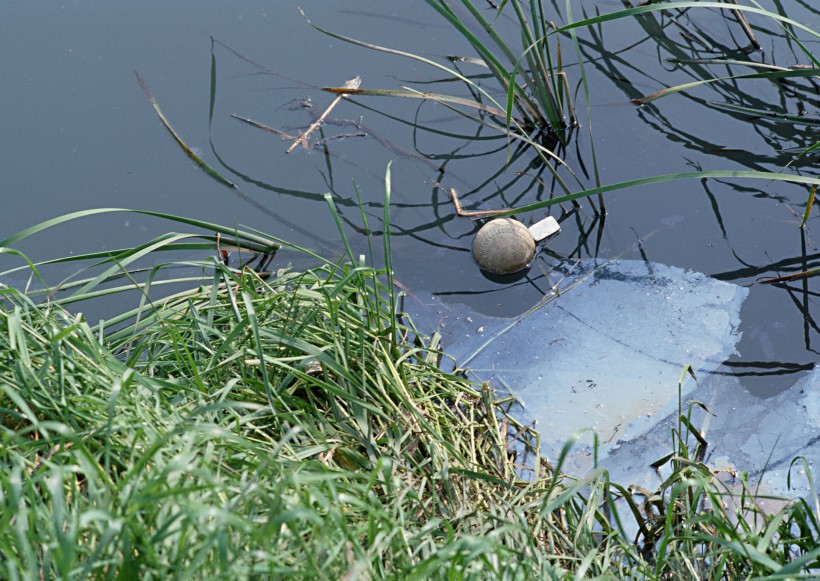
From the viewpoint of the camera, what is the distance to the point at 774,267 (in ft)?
6.17

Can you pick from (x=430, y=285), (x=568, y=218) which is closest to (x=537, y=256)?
(x=568, y=218)

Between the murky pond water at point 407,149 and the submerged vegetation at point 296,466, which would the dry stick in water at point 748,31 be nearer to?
the murky pond water at point 407,149

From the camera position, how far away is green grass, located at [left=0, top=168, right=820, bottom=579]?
0.91m

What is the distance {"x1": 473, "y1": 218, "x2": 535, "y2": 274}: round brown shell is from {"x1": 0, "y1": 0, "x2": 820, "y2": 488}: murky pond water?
0.11ft

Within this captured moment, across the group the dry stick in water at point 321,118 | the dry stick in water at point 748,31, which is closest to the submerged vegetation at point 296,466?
the dry stick in water at point 321,118

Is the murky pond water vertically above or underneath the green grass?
above

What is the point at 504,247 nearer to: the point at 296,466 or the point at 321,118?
the point at 321,118

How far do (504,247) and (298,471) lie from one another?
37.4 inches

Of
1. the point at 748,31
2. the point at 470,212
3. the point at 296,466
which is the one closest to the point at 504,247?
the point at 470,212

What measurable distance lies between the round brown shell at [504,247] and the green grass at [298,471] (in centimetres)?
26

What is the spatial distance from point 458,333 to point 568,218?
0.44 m

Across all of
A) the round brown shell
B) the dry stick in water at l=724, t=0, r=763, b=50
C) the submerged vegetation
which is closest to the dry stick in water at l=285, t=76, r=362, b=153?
the submerged vegetation

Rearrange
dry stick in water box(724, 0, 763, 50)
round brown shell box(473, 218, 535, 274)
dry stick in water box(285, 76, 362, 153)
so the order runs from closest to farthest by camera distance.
Answer: round brown shell box(473, 218, 535, 274) → dry stick in water box(285, 76, 362, 153) → dry stick in water box(724, 0, 763, 50)

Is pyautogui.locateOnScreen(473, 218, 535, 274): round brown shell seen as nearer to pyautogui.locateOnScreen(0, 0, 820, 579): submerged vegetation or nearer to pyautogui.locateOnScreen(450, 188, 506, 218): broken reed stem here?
pyautogui.locateOnScreen(450, 188, 506, 218): broken reed stem
